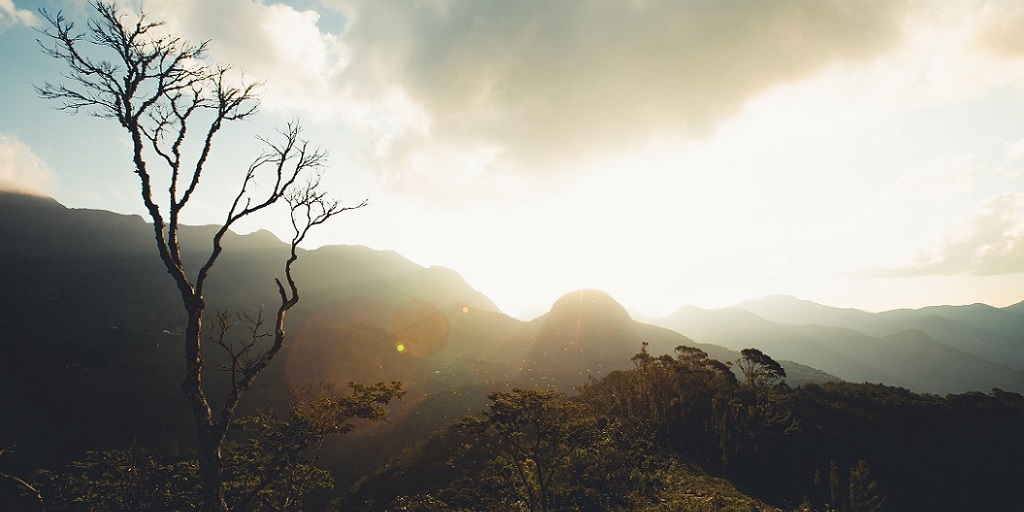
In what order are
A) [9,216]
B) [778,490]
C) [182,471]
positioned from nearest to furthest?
[182,471] < [778,490] < [9,216]

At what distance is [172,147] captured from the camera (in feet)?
32.3

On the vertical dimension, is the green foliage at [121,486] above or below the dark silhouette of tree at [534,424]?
below

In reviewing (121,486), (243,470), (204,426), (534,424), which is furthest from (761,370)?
(121,486)

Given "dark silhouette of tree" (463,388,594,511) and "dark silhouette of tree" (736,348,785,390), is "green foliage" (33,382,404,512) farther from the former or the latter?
"dark silhouette of tree" (736,348,785,390)

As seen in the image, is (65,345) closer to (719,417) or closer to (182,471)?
(182,471)

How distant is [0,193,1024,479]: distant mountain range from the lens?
168 ft

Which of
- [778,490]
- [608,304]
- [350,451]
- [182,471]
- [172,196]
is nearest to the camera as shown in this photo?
[172,196]

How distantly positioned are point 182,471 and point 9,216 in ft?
685

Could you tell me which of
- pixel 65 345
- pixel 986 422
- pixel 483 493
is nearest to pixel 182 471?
pixel 483 493

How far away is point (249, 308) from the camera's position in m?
121

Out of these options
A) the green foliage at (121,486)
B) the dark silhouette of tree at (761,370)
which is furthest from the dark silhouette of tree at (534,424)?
the dark silhouette of tree at (761,370)

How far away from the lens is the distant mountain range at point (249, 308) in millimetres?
51062

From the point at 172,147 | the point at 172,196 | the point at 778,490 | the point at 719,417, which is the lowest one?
the point at 778,490

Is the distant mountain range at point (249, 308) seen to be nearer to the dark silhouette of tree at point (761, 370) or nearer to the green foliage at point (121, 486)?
the green foliage at point (121, 486)
